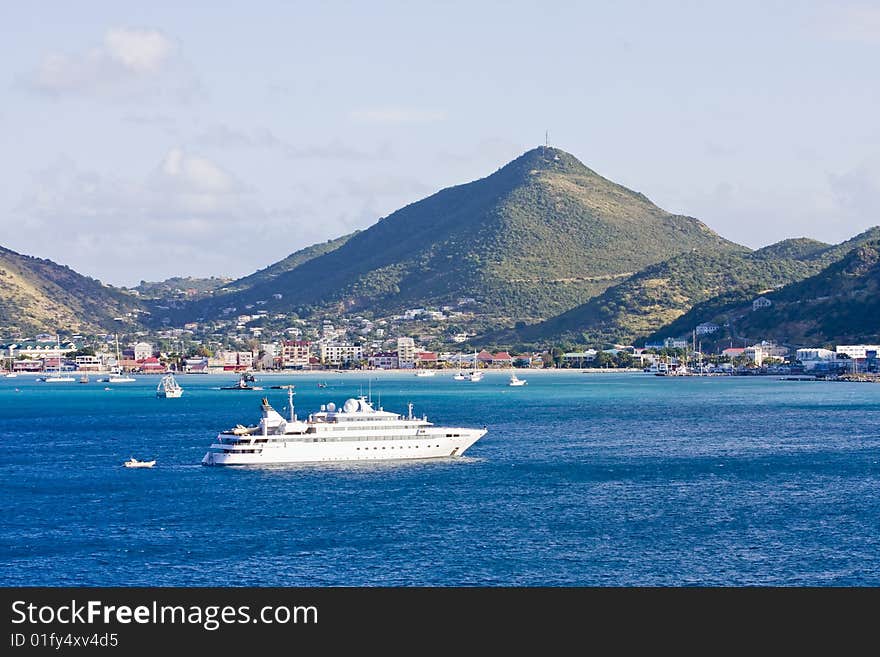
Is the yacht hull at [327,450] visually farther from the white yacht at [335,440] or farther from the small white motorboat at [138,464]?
the small white motorboat at [138,464]

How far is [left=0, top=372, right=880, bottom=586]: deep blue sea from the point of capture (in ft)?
155

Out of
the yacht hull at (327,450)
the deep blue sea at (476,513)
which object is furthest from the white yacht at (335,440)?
the deep blue sea at (476,513)

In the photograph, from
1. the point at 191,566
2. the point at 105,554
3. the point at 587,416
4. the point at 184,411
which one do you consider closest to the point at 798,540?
the point at 191,566

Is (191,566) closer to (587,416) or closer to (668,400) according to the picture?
(587,416)

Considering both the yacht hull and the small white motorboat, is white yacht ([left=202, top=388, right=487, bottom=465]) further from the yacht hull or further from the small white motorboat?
the small white motorboat

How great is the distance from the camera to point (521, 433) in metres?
111

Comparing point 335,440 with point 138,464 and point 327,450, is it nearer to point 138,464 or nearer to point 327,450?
point 327,450

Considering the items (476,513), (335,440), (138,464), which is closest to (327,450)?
(335,440)

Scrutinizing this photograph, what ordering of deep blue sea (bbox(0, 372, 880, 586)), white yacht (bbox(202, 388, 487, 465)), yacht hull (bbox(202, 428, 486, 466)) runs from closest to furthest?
deep blue sea (bbox(0, 372, 880, 586)) → yacht hull (bbox(202, 428, 486, 466)) → white yacht (bbox(202, 388, 487, 465))

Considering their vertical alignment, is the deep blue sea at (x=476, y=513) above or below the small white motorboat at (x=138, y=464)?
below

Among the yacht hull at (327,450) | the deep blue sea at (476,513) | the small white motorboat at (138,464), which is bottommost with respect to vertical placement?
the deep blue sea at (476,513)

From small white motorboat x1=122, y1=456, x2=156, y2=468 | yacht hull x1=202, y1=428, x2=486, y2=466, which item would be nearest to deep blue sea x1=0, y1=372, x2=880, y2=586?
small white motorboat x1=122, y1=456, x2=156, y2=468

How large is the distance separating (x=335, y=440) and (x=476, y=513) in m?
24.8

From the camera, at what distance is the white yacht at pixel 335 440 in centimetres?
8331
